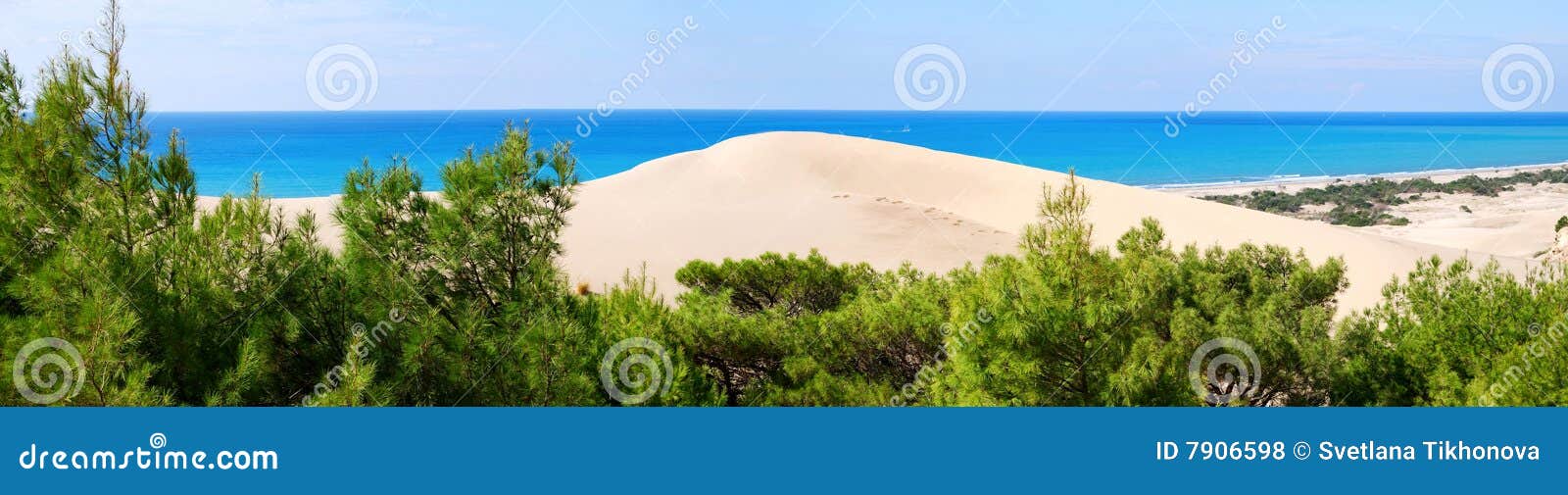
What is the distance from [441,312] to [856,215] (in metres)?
23.8

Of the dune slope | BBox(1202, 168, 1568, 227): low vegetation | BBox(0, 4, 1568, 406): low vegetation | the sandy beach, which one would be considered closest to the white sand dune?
the dune slope

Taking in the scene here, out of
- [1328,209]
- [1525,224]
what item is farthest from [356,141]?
[1525,224]

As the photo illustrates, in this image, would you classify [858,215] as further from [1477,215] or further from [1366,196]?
[1366,196]

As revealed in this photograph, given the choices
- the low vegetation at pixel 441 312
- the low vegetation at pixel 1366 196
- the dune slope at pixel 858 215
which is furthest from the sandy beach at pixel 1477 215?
the low vegetation at pixel 441 312

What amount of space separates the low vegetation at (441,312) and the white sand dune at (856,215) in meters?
12.9

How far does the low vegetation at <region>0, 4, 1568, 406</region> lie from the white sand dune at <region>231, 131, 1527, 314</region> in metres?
12.9

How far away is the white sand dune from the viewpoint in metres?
26.2

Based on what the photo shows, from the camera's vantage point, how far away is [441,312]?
25.1 ft

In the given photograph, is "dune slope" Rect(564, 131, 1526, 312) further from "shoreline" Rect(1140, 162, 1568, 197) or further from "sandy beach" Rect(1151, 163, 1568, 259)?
"shoreline" Rect(1140, 162, 1568, 197)

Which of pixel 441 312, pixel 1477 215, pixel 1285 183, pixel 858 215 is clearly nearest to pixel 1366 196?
pixel 1477 215

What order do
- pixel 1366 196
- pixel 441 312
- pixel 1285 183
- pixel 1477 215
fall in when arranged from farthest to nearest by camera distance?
pixel 1285 183, pixel 1366 196, pixel 1477 215, pixel 441 312

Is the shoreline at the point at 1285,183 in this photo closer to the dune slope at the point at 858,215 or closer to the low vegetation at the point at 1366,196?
the low vegetation at the point at 1366,196

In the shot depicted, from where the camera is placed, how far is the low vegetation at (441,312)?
20.8ft

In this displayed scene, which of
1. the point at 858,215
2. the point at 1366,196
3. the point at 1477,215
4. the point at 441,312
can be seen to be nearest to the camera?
the point at 441,312
